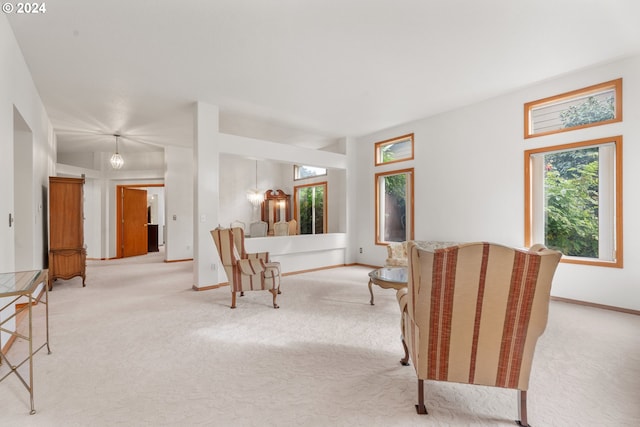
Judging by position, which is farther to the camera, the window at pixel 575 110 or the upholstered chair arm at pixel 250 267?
the upholstered chair arm at pixel 250 267

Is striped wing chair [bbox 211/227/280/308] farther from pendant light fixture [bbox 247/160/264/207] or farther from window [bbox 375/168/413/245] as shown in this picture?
pendant light fixture [bbox 247/160/264/207]

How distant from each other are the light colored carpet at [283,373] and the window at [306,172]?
17.2 ft

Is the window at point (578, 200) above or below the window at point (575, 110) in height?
below

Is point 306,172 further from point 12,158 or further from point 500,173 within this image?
point 12,158

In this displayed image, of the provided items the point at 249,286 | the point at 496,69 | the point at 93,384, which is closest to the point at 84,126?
the point at 249,286

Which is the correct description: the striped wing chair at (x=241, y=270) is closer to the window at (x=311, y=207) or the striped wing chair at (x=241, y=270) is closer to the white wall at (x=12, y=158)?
the white wall at (x=12, y=158)

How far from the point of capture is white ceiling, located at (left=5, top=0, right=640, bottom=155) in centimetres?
266

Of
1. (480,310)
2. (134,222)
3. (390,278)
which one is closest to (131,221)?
(134,222)

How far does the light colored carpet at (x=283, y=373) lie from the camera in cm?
Answer: 173

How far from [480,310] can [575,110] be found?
400cm

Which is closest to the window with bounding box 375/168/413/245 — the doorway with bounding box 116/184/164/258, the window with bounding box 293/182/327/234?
the window with bounding box 293/182/327/234

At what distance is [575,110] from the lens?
4016 millimetres

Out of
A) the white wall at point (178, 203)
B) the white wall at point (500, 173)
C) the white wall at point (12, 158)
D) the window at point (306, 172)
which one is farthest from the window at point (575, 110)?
the white wall at point (178, 203)

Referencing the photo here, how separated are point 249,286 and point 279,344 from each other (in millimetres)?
1329
